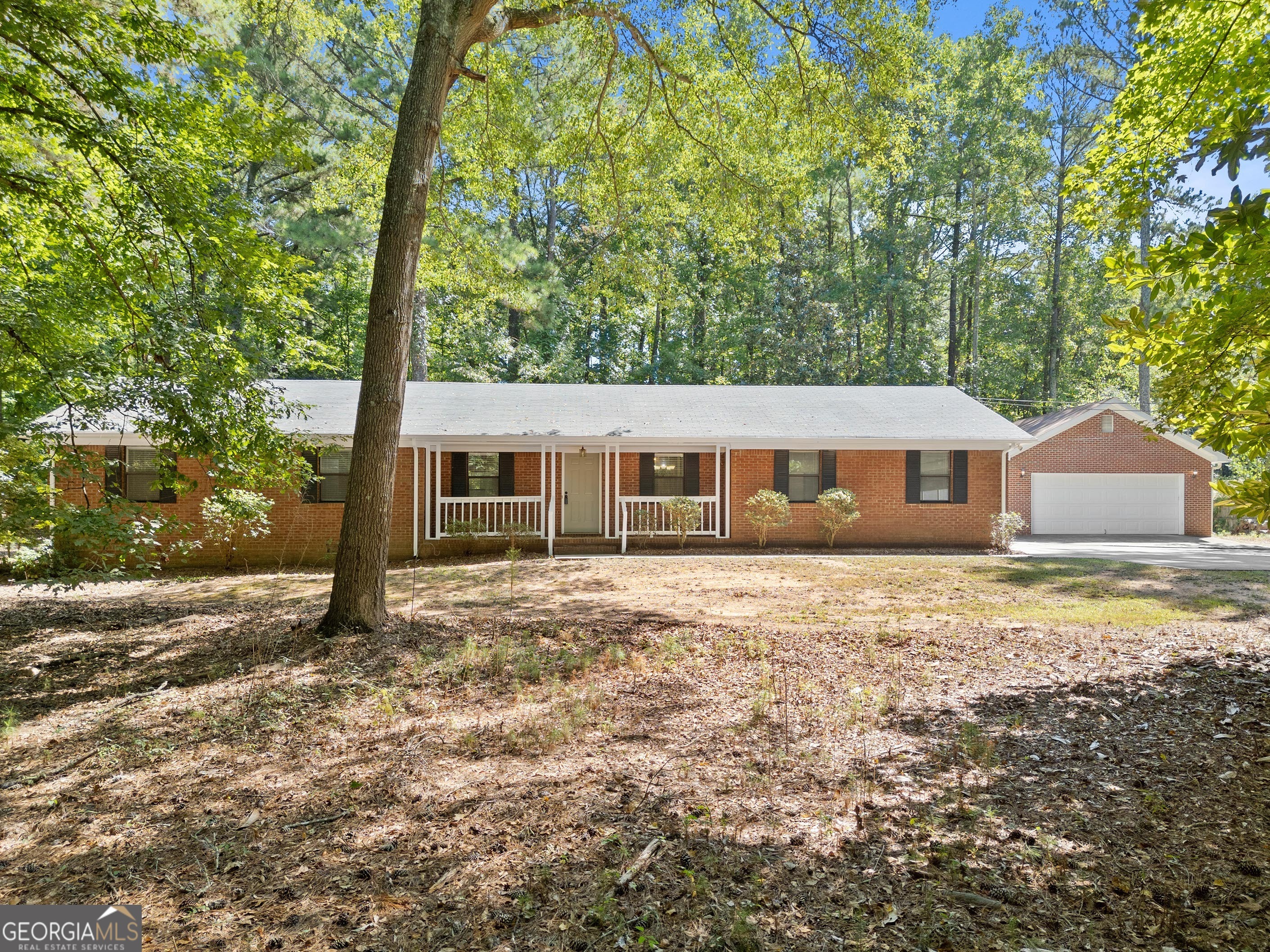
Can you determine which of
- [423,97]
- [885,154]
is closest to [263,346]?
[423,97]

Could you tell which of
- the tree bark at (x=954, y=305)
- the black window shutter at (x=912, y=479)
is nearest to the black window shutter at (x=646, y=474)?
the black window shutter at (x=912, y=479)

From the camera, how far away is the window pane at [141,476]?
1382 centimetres

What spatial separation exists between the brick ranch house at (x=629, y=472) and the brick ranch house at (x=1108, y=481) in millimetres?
4171

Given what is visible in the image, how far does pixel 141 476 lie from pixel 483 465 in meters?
6.92

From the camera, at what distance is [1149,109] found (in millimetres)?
6668

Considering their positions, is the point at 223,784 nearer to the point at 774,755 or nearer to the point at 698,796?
the point at 698,796

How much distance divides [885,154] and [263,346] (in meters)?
12.2

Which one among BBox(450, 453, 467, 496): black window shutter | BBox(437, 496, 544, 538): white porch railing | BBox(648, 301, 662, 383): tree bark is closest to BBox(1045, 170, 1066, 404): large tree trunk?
BBox(648, 301, 662, 383): tree bark

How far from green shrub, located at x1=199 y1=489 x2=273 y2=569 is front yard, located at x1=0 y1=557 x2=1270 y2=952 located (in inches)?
90.5

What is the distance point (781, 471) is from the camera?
15523mm

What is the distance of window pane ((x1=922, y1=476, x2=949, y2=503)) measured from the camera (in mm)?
15570

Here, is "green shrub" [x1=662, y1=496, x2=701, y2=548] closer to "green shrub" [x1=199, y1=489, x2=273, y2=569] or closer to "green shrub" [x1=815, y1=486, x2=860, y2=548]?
"green shrub" [x1=815, y1=486, x2=860, y2=548]

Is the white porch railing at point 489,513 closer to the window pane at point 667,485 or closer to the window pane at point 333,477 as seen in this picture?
the window pane at point 333,477

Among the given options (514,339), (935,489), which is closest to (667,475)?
(935,489)
